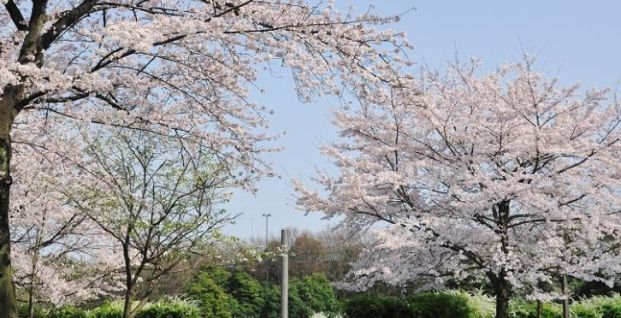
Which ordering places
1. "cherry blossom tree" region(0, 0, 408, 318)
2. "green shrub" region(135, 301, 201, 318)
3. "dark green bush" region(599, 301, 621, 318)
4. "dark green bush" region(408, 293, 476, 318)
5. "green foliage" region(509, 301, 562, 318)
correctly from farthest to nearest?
"dark green bush" region(599, 301, 621, 318) < "green foliage" region(509, 301, 562, 318) < "green shrub" region(135, 301, 201, 318) < "dark green bush" region(408, 293, 476, 318) < "cherry blossom tree" region(0, 0, 408, 318)

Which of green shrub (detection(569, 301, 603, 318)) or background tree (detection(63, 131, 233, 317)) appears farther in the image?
green shrub (detection(569, 301, 603, 318))

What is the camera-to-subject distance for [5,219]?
227 inches

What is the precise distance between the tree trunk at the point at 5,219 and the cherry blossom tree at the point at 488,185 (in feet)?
17.7

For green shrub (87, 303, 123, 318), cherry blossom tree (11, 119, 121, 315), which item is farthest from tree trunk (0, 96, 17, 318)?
green shrub (87, 303, 123, 318)

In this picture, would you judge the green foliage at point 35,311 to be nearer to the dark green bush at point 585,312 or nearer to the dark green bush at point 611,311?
the dark green bush at point 585,312

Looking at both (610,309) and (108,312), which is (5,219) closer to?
(108,312)

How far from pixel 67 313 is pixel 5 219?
8591mm

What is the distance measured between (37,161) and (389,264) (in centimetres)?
555

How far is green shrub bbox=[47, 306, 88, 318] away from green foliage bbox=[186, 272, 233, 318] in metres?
7.66

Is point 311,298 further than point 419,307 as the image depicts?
Yes

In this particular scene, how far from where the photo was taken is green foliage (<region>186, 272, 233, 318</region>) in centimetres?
2228

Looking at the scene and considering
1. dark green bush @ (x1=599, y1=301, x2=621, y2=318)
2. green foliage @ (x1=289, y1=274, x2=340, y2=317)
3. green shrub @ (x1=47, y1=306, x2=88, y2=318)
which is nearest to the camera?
green shrub @ (x1=47, y1=306, x2=88, y2=318)

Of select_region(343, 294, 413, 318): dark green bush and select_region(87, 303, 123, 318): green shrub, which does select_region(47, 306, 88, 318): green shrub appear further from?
select_region(343, 294, 413, 318): dark green bush

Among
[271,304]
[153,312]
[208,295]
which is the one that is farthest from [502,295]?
[271,304]
